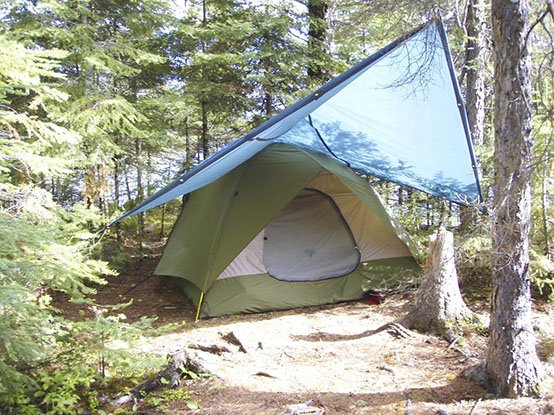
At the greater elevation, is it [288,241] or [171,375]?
[288,241]

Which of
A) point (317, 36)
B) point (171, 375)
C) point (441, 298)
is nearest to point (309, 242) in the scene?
point (441, 298)

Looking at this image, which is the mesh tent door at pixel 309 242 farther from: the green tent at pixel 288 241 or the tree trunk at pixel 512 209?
the tree trunk at pixel 512 209

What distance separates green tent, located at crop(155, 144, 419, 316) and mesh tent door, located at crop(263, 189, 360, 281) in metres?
0.01

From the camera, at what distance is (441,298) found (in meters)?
3.87

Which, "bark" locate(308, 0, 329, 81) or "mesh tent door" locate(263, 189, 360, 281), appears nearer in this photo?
"mesh tent door" locate(263, 189, 360, 281)

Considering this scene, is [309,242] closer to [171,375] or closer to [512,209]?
[171,375]

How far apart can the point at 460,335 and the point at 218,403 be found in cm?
220

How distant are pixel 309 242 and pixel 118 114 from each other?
2.82m

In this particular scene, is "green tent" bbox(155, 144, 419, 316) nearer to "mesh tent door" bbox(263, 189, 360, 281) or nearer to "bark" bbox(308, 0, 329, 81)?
"mesh tent door" bbox(263, 189, 360, 281)

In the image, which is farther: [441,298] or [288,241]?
[288,241]

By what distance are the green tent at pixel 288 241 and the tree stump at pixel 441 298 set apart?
2.82 feet

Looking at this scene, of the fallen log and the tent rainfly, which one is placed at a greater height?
the tent rainfly

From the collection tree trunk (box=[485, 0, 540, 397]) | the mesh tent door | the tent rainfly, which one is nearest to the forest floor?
tree trunk (box=[485, 0, 540, 397])

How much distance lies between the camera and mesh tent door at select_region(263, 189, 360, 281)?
5148 millimetres
